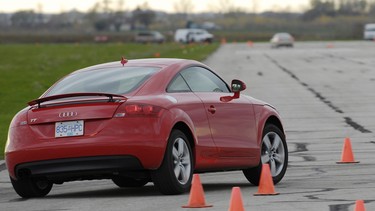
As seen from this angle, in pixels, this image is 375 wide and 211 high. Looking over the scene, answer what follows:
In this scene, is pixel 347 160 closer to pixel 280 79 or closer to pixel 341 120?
pixel 341 120

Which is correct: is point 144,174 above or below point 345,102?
above

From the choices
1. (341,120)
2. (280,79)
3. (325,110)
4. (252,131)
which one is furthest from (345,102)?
(252,131)

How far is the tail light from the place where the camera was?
10.9 metres

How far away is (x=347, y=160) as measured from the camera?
47.9 feet

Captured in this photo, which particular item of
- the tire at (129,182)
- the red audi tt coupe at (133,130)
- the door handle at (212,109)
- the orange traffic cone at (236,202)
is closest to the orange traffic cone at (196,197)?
the red audi tt coupe at (133,130)

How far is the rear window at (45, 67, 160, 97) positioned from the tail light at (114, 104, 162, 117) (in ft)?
1.30

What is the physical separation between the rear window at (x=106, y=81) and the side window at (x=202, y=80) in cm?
45

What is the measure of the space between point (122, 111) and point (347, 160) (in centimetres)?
452

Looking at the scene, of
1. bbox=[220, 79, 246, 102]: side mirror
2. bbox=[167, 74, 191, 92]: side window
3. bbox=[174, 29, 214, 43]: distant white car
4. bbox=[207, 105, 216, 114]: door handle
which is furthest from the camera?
bbox=[174, 29, 214, 43]: distant white car

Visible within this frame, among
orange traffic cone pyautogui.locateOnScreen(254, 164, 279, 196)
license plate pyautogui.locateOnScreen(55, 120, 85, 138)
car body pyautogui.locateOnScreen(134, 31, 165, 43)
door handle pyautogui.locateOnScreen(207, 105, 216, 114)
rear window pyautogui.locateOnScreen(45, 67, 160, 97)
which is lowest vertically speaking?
car body pyautogui.locateOnScreen(134, 31, 165, 43)

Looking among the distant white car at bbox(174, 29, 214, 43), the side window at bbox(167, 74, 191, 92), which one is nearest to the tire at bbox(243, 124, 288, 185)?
the side window at bbox(167, 74, 191, 92)

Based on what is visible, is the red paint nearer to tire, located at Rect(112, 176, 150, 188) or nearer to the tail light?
the tail light

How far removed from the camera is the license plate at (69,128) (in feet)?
36.1

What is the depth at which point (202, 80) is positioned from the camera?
490 inches
